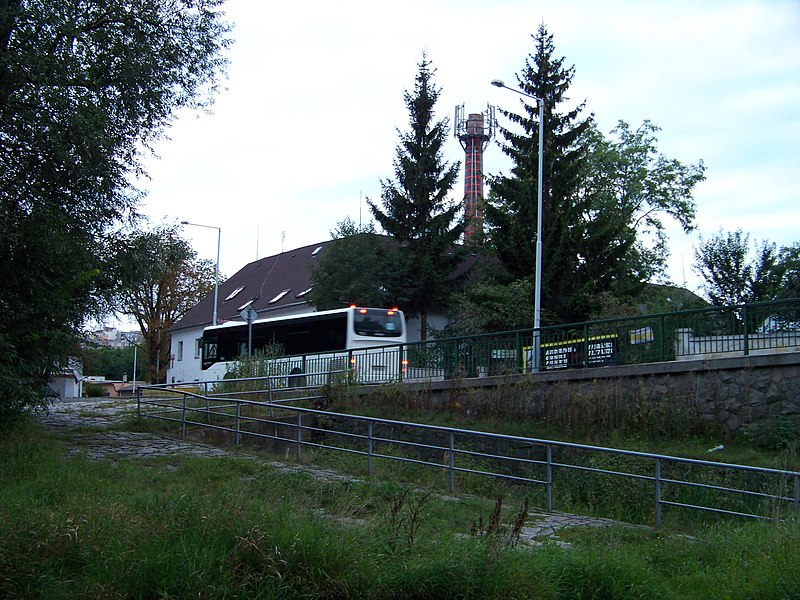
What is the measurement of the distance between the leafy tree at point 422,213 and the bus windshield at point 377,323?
33.3 feet

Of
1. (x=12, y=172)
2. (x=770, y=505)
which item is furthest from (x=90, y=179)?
(x=770, y=505)

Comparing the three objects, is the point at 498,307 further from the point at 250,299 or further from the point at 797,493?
the point at 250,299

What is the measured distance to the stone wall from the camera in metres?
15.5

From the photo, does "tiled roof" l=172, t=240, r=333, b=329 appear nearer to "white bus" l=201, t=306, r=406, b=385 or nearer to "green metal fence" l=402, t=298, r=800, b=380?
"white bus" l=201, t=306, r=406, b=385

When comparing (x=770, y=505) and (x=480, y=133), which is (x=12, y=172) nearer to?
(x=770, y=505)

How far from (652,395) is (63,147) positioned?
40.5 feet

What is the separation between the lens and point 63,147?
522 inches

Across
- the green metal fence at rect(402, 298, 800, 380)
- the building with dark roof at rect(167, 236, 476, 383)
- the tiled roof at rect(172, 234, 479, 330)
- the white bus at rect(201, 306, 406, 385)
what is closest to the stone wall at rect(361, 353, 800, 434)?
the green metal fence at rect(402, 298, 800, 380)

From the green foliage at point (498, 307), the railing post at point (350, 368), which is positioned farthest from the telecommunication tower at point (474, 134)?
the railing post at point (350, 368)

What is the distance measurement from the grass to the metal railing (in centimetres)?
206

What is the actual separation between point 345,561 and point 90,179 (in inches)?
434

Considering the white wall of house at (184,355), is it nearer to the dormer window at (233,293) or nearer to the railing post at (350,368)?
the dormer window at (233,293)

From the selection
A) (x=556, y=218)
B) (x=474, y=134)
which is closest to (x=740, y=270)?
(x=556, y=218)

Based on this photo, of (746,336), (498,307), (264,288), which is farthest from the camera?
(264,288)
